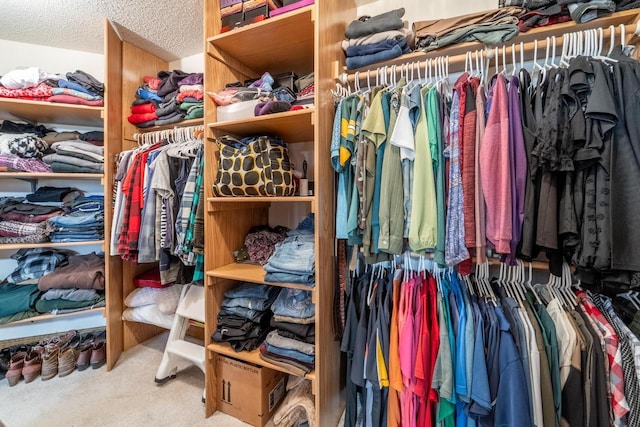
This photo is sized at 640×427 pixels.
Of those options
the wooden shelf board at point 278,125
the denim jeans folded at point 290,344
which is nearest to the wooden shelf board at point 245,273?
the denim jeans folded at point 290,344

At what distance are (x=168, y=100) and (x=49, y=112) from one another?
2.66 feet

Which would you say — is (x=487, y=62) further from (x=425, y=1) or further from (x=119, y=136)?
(x=119, y=136)

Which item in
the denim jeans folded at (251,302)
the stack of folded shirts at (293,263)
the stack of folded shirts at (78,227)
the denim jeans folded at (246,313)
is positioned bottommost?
the denim jeans folded at (246,313)

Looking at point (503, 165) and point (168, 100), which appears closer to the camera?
point (503, 165)

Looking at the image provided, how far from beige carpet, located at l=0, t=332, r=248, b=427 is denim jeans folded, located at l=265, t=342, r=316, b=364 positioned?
473 millimetres

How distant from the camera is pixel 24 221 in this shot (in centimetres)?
176

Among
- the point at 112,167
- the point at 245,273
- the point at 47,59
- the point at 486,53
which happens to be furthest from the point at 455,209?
the point at 47,59

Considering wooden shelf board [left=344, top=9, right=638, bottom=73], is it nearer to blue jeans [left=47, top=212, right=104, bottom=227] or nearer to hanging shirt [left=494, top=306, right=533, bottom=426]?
hanging shirt [left=494, top=306, right=533, bottom=426]

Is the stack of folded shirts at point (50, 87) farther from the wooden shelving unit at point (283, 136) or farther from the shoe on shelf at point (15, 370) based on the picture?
the shoe on shelf at point (15, 370)

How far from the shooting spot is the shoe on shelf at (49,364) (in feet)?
5.37

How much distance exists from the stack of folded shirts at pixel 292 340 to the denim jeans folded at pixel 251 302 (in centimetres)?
5

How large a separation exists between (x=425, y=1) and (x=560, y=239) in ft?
4.58

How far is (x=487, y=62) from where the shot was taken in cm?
109

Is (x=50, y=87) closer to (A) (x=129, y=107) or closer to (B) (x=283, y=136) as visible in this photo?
(A) (x=129, y=107)
